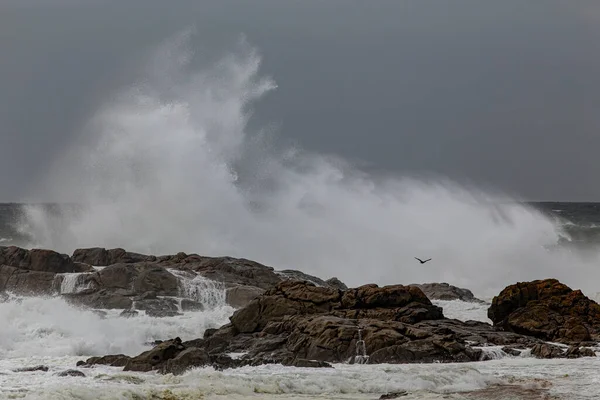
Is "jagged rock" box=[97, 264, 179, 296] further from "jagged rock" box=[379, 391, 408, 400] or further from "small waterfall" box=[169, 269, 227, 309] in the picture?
"jagged rock" box=[379, 391, 408, 400]

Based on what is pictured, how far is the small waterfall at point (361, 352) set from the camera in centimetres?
1967

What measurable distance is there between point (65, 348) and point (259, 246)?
25426 millimetres

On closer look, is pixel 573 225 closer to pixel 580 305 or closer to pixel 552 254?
pixel 552 254

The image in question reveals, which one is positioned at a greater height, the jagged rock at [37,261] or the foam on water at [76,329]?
the jagged rock at [37,261]

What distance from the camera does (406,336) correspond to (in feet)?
68.3

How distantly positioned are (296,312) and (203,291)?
255 inches

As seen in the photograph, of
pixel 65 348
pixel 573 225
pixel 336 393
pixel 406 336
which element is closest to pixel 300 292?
pixel 406 336

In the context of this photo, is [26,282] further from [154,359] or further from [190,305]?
[154,359]

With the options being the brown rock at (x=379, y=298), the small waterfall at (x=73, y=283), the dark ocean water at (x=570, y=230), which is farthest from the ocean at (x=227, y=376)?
the dark ocean water at (x=570, y=230)

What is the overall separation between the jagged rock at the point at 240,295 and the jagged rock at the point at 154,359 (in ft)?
33.0

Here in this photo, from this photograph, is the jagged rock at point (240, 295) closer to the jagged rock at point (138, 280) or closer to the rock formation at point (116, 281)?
the rock formation at point (116, 281)

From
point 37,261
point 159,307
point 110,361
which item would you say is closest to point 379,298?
point 159,307

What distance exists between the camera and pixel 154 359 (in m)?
18.4

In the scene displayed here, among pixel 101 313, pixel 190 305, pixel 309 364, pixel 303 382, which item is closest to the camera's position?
pixel 303 382
